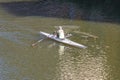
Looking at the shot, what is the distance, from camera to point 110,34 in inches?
1644

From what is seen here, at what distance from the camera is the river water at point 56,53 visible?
102 ft

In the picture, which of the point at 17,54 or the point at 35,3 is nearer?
the point at 17,54

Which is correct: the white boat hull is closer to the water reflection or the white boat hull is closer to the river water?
the river water

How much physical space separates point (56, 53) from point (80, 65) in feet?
11.2

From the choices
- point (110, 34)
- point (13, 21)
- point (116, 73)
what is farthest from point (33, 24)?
point (116, 73)

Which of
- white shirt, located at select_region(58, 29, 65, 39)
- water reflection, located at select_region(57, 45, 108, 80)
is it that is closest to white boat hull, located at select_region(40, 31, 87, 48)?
white shirt, located at select_region(58, 29, 65, 39)

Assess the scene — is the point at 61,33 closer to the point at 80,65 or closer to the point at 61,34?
the point at 61,34

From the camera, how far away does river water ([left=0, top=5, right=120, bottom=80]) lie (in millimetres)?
31062

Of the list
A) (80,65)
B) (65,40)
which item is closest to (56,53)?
(65,40)

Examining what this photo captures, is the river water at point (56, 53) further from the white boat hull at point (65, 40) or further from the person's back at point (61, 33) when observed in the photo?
the person's back at point (61, 33)

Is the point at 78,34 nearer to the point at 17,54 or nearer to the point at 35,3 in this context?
the point at 17,54

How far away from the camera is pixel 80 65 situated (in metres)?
32.9

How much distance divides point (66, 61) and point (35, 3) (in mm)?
24159

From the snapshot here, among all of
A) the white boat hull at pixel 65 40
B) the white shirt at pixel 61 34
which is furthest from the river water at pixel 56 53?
the white shirt at pixel 61 34
